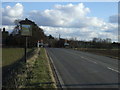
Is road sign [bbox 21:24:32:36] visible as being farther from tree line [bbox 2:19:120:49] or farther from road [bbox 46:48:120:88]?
tree line [bbox 2:19:120:49]

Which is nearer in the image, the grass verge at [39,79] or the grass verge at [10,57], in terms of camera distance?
the grass verge at [39,79]

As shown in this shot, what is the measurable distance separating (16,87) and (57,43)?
363ft

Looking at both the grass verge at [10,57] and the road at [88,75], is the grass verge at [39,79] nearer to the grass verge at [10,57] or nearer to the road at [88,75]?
the road at [88,75]

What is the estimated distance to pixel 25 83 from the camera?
9469 mm

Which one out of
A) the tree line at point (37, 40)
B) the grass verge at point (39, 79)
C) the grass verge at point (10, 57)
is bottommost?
the grass verge at point (10, 57)

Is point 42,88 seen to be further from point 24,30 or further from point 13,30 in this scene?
point 13,30

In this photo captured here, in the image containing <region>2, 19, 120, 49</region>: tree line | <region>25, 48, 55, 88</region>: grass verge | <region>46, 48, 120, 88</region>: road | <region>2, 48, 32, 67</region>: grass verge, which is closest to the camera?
<region>25, 48, 55, 88</region>: grass verge

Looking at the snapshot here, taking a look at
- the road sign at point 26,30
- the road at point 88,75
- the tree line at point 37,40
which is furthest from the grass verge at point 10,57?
the tree line at point 37,40

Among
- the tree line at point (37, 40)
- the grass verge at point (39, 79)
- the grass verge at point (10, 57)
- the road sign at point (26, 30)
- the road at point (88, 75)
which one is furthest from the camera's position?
the tree line at point (37, 40)

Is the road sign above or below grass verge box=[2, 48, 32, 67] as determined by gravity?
above

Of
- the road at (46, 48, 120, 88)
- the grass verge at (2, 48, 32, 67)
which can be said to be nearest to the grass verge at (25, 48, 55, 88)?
the road at (46, 48, 120, 88)

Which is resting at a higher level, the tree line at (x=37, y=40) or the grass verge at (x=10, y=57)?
the tree line at (x=37, y=40)

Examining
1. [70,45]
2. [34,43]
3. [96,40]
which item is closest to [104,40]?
[96,40]

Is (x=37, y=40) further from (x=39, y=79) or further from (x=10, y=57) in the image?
(x=39, y=79)
